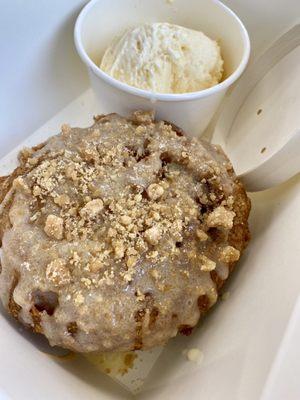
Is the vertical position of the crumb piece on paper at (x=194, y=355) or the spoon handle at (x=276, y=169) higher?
the spoon handle at (x=276, y=169)

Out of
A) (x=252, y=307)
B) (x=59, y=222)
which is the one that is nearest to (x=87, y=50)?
(x=59, y=222)

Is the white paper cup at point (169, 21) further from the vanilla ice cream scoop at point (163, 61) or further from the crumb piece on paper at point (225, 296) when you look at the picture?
the crumb piece on paper at point (225, 296)

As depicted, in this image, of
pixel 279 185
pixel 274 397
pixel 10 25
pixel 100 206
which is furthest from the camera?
pixel 10 25

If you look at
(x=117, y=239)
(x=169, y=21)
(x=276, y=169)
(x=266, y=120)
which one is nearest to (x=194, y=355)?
(x=117, y=239)

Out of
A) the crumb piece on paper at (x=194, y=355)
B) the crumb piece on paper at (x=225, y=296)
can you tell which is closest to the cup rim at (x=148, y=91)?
the crumb piece on paper at (x=225, y=296)

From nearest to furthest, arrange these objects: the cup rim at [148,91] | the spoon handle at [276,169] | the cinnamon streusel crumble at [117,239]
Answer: the cinnamon streusel crumble at [117,239] → the spoon handle at [276,169] → the cup rim at [148,91]

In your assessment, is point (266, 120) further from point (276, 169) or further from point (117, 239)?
point (117, 239)

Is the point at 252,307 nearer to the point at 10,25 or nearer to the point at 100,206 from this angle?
the point at 100,206
